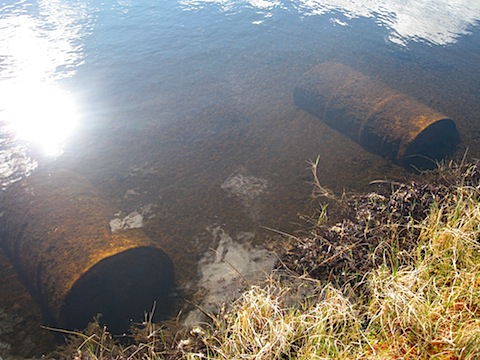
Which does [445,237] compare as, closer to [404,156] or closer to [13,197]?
[404,156]

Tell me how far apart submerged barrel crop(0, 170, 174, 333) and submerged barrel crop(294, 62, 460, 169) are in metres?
3.43

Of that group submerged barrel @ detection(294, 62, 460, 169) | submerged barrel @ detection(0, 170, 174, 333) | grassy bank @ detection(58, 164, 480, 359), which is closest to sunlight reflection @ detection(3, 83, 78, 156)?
submerged barrel @ detection(0, 170, 174, 333)

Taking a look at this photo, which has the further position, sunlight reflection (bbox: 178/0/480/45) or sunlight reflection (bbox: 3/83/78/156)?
sunlight reflection (bbox: 178/0/480/45)

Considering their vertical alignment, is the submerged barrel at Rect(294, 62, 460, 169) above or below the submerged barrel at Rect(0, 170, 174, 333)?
above

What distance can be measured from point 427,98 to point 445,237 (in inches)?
153

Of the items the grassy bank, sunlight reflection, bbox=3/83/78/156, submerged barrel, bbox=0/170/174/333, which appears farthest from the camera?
sunlight reflection, bbox=3/83/78/156

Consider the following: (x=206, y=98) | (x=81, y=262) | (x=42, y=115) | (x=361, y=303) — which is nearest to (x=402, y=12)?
(x=206, y=98)

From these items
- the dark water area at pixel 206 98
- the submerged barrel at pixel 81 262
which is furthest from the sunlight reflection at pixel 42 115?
the submerged barrel at pixel 81 262

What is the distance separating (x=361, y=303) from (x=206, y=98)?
178 inches

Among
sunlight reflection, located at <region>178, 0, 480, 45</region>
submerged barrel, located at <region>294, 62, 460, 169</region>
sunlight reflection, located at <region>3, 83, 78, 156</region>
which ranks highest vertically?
sunlight reflection, located at <region>178, 0, 480, 45</region>

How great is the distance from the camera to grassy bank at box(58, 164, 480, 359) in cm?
232

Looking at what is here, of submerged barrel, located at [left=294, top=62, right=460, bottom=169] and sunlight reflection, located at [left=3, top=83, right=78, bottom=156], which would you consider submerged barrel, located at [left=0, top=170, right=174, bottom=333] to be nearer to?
sunlight reflection, located at [left=3, top=83, right=78, bottom=156]

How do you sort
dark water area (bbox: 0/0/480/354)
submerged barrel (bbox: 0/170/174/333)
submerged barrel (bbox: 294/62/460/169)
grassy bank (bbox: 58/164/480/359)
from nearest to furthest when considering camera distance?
1. grassy bank (bbox: 58/164/480/359)
2. submerged barrel (bbox: 0/170/174/333)
3. dark water area (bbox: 0/0/480/354)
4. submerged barrel (bbox: 294/62/460/169)

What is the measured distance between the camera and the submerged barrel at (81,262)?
2.97 meters
